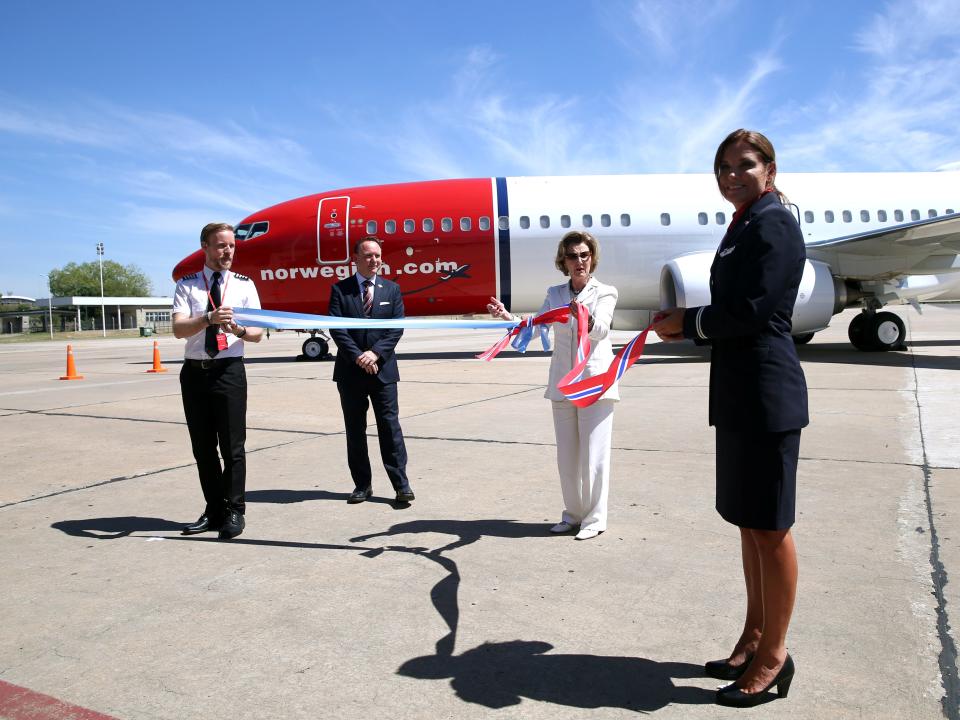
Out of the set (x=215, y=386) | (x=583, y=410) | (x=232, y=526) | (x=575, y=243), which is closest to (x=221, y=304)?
(x=215, y=386)

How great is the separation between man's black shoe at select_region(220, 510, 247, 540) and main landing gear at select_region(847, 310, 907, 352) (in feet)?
47.8

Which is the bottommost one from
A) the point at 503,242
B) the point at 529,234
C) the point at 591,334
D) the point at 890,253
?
the point at 591,334

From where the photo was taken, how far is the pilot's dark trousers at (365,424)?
5.19 metres

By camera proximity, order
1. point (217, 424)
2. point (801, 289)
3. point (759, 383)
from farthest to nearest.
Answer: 1. point (801, 289)
2. point (217, 424)
3. point (759, 383)

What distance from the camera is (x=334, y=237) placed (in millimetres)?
15180

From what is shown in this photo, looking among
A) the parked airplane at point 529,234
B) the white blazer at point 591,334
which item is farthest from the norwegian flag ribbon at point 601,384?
the parked airplane at point 529,234

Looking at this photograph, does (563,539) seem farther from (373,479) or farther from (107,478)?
(107,478)

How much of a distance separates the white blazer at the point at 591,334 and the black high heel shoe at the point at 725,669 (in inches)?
73.9

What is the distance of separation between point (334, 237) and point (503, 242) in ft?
11.6

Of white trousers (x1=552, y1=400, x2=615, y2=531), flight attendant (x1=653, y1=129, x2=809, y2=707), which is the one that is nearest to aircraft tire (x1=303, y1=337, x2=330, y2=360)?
white trousers (x1=552, y1=400, x2=615, y2=531)

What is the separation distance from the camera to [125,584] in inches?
144

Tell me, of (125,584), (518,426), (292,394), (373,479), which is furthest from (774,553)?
(292,394)

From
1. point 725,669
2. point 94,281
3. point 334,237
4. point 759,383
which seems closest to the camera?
point 759,383

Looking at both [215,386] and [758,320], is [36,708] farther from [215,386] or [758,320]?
[758,320]
